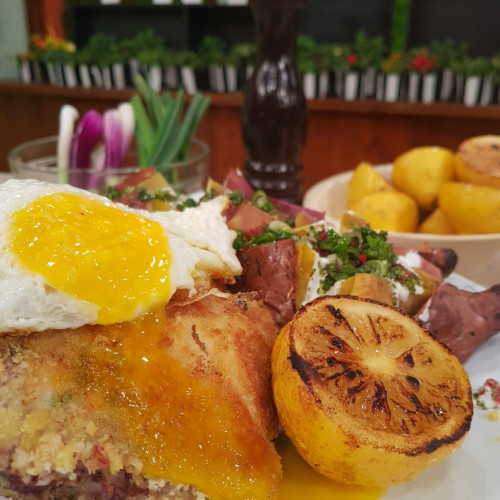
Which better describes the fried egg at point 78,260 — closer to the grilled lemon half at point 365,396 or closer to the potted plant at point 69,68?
the grilled lemon half at point 365,396

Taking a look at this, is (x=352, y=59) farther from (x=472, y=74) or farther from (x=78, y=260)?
(x=78, y=260)

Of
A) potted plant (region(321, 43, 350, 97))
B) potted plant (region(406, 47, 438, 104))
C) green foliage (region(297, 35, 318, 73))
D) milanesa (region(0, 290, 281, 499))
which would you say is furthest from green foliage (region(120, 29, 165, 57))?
milanesa (region(0, 290, 281, 499))

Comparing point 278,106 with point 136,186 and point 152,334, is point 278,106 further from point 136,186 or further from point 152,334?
point 152,334

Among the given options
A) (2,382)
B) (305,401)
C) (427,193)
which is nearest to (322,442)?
(305,401)

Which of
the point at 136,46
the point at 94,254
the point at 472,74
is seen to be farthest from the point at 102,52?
the point at 94,254

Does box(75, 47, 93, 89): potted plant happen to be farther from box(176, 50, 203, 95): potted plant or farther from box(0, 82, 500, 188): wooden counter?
box(176, 50, 203, 95): potted plant
